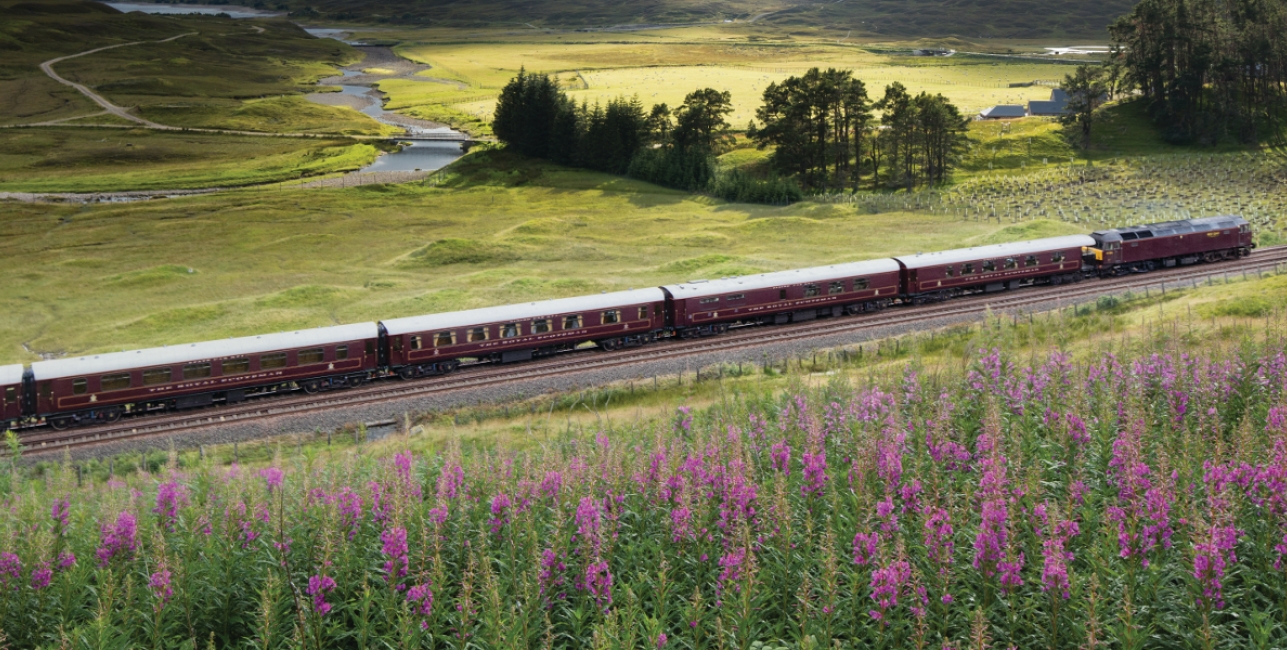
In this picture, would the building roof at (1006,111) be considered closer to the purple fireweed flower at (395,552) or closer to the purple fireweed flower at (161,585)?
the purple fireweed flower at (395,552)

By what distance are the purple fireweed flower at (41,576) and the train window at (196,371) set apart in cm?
3175

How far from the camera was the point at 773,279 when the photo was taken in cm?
5491

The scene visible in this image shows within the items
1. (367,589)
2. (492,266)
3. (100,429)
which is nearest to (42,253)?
(492,266)

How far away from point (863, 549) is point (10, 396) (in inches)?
1607

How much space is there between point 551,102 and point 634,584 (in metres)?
130

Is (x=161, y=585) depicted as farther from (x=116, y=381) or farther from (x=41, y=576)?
(x=116, y=381)

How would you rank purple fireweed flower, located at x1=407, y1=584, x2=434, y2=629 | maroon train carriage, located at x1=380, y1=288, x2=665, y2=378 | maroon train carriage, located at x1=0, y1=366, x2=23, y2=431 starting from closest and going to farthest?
purple fireweed flower, located at x1=407, y1=584, x2=434, y2=629
maroon train carriage, located at x1=0, y1=366, x2=23, y2=431
maroon train carriage, located at x1=380, y1=288, x2=665, y2=378

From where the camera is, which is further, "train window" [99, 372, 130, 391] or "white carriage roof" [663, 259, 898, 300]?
"white carriage roof" [663, 259, 898, 300]

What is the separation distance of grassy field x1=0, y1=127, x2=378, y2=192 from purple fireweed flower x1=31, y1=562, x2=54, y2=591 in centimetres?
13148

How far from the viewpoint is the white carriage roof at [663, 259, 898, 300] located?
175 feet

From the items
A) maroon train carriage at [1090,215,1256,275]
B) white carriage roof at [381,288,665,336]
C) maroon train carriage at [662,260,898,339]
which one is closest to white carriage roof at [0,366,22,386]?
white carriage roof at [381,288,665,336]

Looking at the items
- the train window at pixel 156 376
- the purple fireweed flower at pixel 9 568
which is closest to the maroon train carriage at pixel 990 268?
the train window at pixel 156 376

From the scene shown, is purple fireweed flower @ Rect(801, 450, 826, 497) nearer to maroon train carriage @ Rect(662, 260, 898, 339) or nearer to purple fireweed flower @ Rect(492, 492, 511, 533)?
purple fireweed flower @ Rect(492, 492, 511, 533)

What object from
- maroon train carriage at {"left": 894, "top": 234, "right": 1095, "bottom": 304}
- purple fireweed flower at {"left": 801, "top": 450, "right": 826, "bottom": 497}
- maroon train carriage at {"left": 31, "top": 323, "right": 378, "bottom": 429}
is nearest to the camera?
purple fireweed flower at {"left": 801, "top": 450, "right": 826, "bottom": 497}
